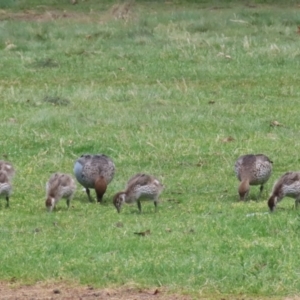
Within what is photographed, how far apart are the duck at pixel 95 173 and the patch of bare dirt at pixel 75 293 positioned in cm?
356

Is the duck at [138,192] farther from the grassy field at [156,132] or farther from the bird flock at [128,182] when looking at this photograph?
the grassy field at [156,132]

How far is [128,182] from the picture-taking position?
38.4 ft

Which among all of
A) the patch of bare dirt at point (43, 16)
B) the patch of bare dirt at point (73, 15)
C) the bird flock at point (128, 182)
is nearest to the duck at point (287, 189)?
the bird flock at point (128, 182)

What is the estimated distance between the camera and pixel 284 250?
29.7 feet

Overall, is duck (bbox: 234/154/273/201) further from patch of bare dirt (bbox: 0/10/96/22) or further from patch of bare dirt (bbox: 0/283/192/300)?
patch of bare dirt (bbox: 0/10/96/22)

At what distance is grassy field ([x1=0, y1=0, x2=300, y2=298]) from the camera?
8930 mm

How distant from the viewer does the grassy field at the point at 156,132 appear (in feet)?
29.3

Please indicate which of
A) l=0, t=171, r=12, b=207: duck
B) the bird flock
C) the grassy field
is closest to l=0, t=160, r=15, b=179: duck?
the bird flock

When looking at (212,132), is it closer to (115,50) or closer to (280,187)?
(280,187)

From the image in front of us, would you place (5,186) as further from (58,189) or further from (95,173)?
Result: (95,173)

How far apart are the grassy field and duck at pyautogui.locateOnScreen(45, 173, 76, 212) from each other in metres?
0.15

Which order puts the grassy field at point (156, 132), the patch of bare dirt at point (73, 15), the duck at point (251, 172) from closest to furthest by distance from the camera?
the grassy field at point (156, 132)
the duck at point (251, 172)
the patch of bare dirt at point (73, 15)

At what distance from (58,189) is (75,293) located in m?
3.24

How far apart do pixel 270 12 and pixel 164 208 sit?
1759cm
